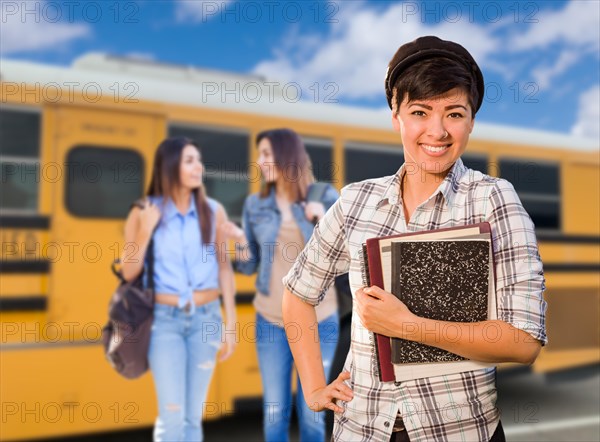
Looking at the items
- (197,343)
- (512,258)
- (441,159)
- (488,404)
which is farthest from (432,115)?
(197,343)

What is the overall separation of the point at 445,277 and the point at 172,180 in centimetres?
194

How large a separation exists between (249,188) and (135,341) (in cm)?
86

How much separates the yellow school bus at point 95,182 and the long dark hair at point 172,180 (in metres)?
0.13

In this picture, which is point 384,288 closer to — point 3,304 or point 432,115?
point 432,115

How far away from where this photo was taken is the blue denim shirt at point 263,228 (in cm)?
265

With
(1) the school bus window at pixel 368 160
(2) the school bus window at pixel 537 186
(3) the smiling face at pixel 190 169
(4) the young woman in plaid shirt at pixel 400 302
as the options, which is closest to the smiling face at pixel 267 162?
(3) the smiling face at pixel 190 169

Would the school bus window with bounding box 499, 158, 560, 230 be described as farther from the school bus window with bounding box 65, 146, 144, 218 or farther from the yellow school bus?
the school bus window with bounding box 65, 146, 144, 218

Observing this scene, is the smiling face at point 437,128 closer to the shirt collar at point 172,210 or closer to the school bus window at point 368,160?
the shirt collar at point 172,210

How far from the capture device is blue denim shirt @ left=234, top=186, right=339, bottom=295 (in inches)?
104

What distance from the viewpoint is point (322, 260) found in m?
1.08

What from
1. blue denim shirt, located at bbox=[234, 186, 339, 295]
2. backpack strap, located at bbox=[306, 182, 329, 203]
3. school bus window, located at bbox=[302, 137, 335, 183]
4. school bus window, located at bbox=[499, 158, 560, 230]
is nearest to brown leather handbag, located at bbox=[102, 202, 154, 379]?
blue denim shirt, located at bbox=[234, 186, 339, 295]

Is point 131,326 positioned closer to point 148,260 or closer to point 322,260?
point 148,260

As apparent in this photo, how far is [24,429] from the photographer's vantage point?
259cm

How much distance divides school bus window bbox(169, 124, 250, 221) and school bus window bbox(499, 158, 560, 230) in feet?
4.87
